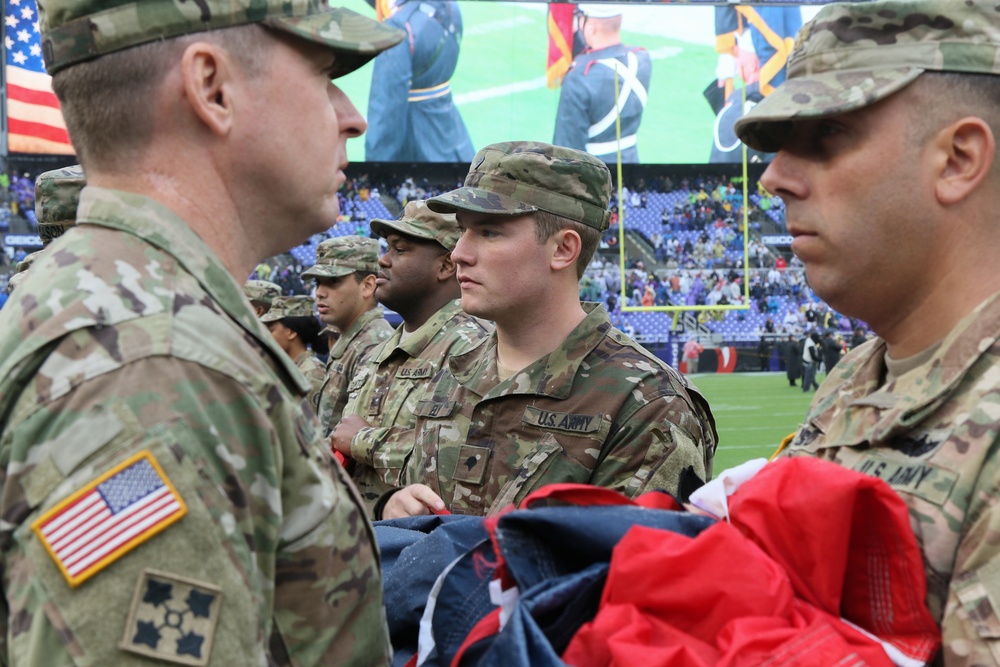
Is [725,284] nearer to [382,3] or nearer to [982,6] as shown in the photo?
[382,3]

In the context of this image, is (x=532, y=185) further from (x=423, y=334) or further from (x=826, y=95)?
(x=423, y=334)

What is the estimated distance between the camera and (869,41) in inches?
69.3

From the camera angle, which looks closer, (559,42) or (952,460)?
(952,460)

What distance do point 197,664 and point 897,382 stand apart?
52.9 inches

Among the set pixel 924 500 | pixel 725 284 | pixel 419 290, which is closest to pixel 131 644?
pixel 924 500

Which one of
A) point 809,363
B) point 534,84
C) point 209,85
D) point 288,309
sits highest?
point 209,85

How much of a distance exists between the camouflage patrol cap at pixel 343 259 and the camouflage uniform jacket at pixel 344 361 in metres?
0.39

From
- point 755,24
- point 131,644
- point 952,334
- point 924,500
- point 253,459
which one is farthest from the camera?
point 755,24

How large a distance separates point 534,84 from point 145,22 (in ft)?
106

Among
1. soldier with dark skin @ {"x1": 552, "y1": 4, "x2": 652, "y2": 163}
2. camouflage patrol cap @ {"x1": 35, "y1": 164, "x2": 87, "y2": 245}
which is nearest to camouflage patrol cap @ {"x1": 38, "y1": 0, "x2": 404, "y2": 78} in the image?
camouflage patrol cap @ {"x1": 35, "y1": 164, "x2": 87, "y2": 245}

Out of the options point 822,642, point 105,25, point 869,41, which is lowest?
point 822,642

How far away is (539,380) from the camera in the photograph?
319 centimetres

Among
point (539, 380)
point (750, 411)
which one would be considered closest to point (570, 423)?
point (539, 380)

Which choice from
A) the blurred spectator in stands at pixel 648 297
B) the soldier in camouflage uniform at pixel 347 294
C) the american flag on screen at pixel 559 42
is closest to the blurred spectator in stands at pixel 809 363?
the blurred spectator in stands at pixel 648 297
